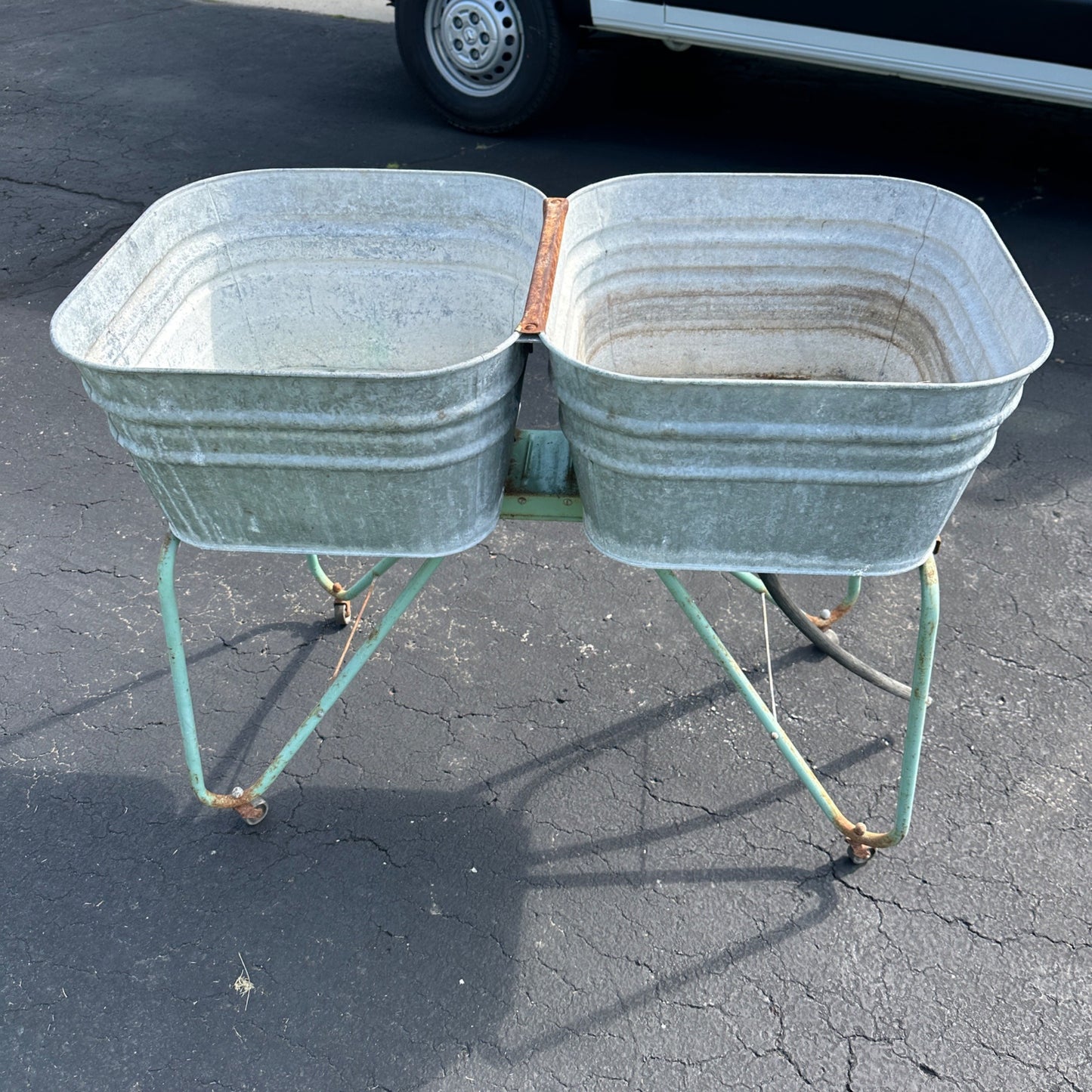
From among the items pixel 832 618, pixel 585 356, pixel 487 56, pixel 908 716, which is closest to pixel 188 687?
pixel 585 356

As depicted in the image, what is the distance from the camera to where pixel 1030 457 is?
3061 millimetres

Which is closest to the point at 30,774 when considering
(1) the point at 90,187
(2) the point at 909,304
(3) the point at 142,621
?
(3) the point at 142,621

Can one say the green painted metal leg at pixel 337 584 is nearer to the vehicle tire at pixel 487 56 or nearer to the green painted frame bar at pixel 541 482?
the green painted frame bar at pixel 541 482

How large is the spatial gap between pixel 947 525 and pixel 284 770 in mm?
1942

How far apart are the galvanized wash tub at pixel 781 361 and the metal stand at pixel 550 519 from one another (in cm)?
17

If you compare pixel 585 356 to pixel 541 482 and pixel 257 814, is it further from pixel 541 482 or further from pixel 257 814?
pixel 257 814

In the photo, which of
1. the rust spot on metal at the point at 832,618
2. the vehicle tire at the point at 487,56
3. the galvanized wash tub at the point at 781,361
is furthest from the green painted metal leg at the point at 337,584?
the vehicle tire at the point at 487,56

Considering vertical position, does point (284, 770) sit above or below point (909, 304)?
below

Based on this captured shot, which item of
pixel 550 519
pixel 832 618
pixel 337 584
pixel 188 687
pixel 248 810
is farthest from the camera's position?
pixel 337 584

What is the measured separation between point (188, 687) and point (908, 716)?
4.66 ft

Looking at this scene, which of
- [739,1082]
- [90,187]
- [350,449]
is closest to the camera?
[350,449]

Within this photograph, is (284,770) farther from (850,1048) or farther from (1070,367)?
(1070,367)

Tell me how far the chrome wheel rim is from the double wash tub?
2.93m

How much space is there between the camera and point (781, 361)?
2.15m
